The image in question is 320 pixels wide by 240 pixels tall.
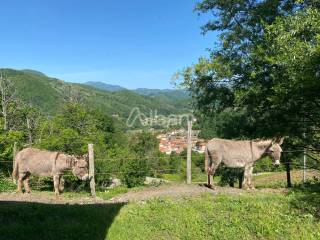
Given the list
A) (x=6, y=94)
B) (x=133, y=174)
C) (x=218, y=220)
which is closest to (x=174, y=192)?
(x=218, y=220)

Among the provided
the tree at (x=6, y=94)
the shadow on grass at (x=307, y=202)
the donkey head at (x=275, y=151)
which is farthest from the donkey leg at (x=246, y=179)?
the tree at (x=6, y=94)

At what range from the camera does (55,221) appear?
366 inches

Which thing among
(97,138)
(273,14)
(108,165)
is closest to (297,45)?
(273,14)

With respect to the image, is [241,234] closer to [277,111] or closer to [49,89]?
[277,111]

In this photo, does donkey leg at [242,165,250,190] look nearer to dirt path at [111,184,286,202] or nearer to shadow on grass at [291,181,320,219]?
dirt path at [111,184,286,202]

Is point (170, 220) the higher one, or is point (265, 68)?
point (265, 68)

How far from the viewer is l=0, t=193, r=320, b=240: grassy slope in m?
8.22

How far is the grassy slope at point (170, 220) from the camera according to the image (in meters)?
8.22

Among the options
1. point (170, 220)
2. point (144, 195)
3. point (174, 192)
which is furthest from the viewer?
point (144, 195)

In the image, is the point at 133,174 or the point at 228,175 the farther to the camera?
the point at 133,174

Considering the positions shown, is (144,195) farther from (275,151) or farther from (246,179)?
(275,151)

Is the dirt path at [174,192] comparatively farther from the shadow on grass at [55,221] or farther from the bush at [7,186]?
the bush at [7,186]

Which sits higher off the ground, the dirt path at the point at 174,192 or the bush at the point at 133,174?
the dirt path at the point at 174,192

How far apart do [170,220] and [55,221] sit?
2.65 m
